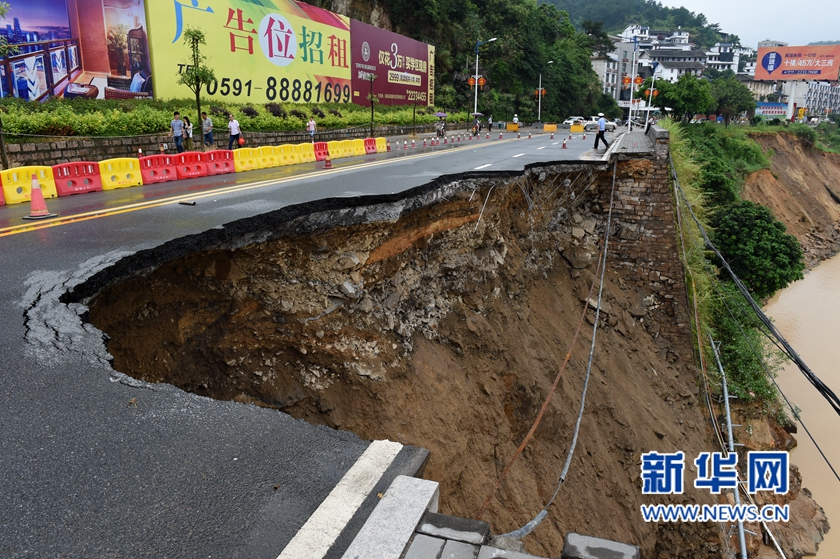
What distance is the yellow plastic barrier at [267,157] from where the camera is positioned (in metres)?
16.1

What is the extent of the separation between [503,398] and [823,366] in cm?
1807

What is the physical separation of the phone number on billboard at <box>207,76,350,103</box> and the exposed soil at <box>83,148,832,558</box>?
54.8ft

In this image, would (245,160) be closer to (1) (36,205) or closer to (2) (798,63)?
(1) (36,205)

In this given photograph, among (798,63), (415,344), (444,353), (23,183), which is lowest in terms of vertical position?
(444,353)

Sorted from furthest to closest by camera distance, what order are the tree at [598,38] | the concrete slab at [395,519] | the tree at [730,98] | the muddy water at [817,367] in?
the tree at [598,38]
the tree at [730,98]
the muddy water at [817,367]
the concrete slab at [395,519]

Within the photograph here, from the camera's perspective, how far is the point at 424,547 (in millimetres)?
2725

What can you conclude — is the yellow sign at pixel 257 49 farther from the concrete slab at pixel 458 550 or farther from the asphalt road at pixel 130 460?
the concrete slab at pixel 458 550

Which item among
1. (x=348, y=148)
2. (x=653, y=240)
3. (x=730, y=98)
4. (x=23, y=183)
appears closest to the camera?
(x=23, y=183)

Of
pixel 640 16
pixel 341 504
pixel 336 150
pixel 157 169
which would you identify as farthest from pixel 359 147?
pixel 640 16

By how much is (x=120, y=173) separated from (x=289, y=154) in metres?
5.71

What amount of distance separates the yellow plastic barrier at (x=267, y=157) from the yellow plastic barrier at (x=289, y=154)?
0.21 meters

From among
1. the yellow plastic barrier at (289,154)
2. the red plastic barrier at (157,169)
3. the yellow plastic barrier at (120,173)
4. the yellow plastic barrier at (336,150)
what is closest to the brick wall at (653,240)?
the yellow plastic barrier at (289,154)

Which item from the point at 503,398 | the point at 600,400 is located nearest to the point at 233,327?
the point at 503,398

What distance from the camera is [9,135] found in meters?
14.0
